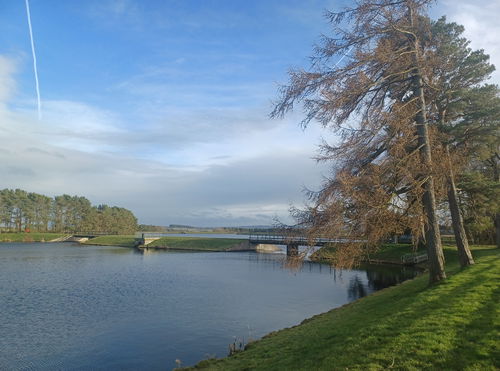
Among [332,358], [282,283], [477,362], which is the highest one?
[477,362]

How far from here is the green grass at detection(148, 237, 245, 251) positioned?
3050 inches

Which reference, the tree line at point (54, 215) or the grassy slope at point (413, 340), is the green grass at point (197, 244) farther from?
the grassy slope at point (413, 340)

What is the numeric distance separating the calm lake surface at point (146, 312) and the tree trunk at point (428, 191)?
347 centimetres

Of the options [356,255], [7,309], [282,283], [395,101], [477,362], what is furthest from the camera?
[282,283]

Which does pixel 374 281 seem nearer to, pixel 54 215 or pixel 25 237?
pixel 25 237

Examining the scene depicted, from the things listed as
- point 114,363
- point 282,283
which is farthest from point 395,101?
point 282,283

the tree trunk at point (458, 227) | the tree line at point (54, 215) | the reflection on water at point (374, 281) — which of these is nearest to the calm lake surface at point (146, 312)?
the reflection on water at point (374, 281)

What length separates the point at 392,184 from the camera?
9875 mm

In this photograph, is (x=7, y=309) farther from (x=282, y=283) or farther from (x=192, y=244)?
(x=192, y=244)

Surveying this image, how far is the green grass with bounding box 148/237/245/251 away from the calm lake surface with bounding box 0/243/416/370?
40677mm

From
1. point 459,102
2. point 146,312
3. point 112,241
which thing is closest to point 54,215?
point 112,241

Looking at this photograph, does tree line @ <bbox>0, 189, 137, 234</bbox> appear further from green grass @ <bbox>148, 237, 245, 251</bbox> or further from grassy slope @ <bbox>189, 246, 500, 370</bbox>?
grassy slope @ <bbox>189, 246, 500, 370</bbox>

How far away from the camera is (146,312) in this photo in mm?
20703

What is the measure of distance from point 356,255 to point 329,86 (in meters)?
4.96
